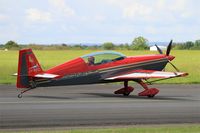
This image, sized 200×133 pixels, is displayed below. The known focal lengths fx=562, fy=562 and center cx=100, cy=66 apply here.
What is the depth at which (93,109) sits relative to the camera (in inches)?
691

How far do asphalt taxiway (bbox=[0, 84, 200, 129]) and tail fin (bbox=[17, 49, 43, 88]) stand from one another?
2.03 feet

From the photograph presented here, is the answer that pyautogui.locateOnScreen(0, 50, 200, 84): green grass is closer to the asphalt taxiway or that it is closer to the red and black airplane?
the red and black airplane

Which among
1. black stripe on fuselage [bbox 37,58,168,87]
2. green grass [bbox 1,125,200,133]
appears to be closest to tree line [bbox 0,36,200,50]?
black stripe on fuselage [bbox 37,58,168,87]

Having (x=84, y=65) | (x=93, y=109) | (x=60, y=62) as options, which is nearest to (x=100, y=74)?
(x=84, y=65)

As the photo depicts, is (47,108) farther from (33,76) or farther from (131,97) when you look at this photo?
(131,97)

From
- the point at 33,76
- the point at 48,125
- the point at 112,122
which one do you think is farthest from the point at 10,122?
the point at 33,76

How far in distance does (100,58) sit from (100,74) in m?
0.67

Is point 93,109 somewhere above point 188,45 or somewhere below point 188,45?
above

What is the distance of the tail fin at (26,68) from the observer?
2136 cm

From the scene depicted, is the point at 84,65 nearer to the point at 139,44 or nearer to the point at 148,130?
the point at 148,130

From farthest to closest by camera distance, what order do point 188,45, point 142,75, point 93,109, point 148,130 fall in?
1. point 188,45
2. point 142,75
3. point 93,109
4. point 148,130

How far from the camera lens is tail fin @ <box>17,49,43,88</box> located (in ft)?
70.1

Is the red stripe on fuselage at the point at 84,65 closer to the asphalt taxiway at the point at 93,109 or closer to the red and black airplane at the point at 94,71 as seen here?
the red and black airplane at the point at 94,71

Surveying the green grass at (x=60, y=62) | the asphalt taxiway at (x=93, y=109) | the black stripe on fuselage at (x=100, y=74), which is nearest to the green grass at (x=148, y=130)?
the asphalt taxiway at (x=93, y=109)
